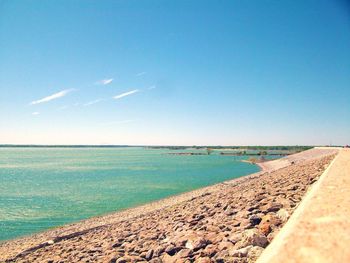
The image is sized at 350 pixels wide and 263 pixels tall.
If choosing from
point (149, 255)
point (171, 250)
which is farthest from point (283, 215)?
point (149, 255)

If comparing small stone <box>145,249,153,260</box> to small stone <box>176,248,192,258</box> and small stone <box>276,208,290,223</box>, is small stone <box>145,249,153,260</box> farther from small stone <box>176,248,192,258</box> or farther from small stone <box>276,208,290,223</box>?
small stone <box>276,208,290,223</box>

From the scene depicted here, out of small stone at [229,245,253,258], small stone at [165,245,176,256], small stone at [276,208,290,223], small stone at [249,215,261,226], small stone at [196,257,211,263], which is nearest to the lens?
small stone at [229,245,253,258]

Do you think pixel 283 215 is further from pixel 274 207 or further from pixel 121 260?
pixel 121 260

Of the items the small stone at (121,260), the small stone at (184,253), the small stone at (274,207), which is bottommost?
the small stone at (121,260)

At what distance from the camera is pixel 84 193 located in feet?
108

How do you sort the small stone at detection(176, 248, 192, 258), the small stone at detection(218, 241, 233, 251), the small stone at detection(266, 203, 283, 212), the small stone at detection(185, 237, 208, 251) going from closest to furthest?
the small stone at detection(218, 241, 233, 251)
the small stone at detection(176, 248, 192, 258)
the small stone at detection(185, 237, 208, 251)
the small stone at detection(266, 203, 283, 212)

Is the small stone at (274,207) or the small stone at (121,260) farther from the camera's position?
the small stone at (274,207)

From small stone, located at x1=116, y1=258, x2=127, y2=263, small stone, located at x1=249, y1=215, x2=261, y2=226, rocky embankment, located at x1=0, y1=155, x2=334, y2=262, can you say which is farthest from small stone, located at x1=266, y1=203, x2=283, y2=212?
small stone, located at x1=116, y1=258, x2=127, y2=263

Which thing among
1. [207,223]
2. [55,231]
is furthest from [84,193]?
[207,223]

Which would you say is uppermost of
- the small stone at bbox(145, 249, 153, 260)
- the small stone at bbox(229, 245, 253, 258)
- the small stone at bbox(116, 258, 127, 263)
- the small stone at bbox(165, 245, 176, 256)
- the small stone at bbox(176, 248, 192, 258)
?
the small stone at bbox(229, 245, 253, 258)

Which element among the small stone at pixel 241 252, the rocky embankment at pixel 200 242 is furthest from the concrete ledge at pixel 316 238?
the rocky embankment at pixel 200 242

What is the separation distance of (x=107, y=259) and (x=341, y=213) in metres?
6.53

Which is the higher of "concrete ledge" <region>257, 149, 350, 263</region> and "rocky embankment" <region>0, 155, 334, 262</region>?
"concrete ledge" <region>257, 149, 350, 263</region>

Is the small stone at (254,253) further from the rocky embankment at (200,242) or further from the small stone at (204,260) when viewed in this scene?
the small stone at (204,260)
